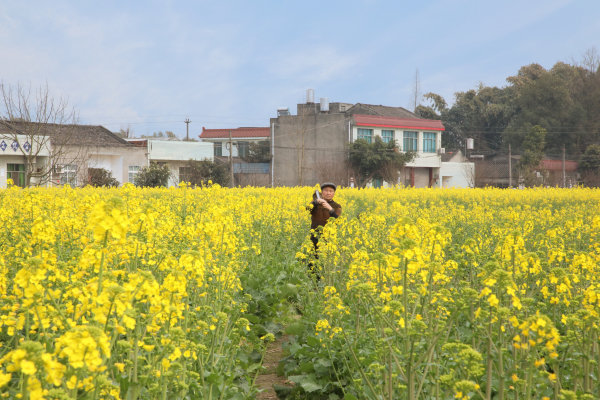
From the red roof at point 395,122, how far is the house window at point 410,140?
596 mm

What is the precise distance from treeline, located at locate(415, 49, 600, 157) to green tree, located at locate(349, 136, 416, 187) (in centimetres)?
1563

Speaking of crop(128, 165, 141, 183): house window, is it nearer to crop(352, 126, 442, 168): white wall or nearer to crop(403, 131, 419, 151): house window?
crop(352, 126, 442, 168): white wall

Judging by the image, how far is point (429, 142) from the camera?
158 ft

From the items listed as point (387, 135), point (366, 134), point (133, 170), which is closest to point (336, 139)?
point (366, 134)

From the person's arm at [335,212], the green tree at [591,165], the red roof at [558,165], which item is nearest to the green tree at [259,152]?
the red roof at [558,165]

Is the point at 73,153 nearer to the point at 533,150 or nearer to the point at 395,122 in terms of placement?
the point at 395,122

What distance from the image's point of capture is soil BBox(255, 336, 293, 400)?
4.85 meters

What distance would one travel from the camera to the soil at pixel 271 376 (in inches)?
191

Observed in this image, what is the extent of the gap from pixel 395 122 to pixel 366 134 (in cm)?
321

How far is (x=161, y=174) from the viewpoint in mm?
35812

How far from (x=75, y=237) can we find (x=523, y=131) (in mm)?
53740

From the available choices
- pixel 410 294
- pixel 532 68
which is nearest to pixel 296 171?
pixel 532 68

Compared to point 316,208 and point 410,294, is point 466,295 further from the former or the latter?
point 316,208

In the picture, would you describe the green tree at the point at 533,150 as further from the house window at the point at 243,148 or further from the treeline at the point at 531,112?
the house window at the point at 243,148
